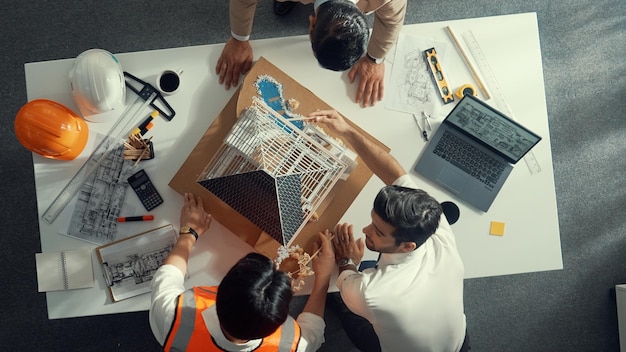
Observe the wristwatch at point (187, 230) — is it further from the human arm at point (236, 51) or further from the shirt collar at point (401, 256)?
the shirt collar at point (401, 256)

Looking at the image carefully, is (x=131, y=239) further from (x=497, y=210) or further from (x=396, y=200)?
(x=497, y=210)

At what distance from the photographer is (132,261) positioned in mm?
1688

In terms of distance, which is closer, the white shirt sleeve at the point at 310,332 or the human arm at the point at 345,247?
the white shirt sleeve at the point at 310,332

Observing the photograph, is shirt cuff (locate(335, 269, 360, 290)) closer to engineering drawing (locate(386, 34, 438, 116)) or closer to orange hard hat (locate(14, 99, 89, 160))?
engineering drawing (locate(386, 34, 438, 116))

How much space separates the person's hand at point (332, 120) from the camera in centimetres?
168

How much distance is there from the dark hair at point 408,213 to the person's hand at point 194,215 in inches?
23.6

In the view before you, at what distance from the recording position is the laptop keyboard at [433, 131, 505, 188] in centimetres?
178

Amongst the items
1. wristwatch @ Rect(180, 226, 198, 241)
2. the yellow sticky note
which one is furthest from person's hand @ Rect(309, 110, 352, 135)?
the yellow sticky note

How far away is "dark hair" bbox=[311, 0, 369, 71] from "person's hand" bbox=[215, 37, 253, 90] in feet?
1.55

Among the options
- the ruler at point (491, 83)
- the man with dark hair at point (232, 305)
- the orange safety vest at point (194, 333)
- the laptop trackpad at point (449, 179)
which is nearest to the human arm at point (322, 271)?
the man with dark hair at point (232, 305)

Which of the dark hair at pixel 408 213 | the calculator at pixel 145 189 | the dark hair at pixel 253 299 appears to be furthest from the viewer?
the calculator at pixel 145 189

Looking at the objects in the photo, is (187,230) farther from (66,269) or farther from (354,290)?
(354,290)

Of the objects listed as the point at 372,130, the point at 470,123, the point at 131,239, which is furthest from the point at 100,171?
the point at 470,123

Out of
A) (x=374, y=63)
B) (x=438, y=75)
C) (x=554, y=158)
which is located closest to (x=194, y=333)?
(x=374, y=63)
